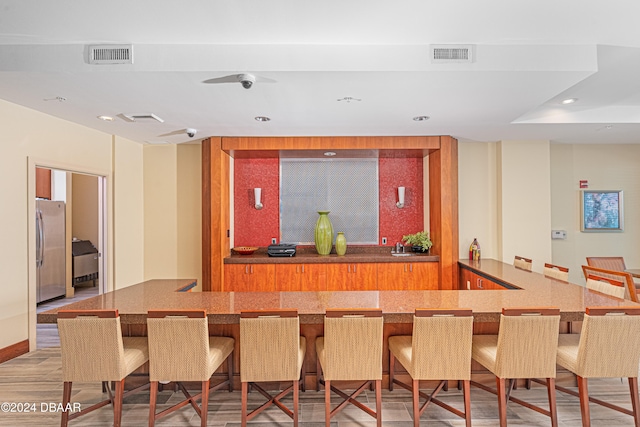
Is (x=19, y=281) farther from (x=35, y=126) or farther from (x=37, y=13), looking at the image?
(x=37, y=13)

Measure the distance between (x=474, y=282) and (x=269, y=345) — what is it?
3217mm

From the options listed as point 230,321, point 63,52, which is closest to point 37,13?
point 63,52

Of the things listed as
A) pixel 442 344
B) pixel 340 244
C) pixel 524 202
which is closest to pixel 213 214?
→ pixel 340 244

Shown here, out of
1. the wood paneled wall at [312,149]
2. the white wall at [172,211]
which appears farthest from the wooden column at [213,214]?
the white wall at [172,211]

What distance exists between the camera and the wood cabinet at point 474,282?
4070 mm

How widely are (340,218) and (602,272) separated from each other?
3.29 meters

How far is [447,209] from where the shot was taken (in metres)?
5.09

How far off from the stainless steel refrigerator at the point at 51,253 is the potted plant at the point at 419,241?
5.66 meters

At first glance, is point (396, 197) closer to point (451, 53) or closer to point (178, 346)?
point (451, 53)

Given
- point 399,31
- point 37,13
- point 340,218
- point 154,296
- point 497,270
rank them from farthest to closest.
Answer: point 340,218, point 497,270, point 154,296, point 399,31, point 37,13

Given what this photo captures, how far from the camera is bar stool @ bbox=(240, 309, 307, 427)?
7.48ft

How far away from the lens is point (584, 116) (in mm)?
4500

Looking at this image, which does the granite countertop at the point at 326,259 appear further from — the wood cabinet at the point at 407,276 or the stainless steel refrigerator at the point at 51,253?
the stainless steel refrigerator at the point at 51,253

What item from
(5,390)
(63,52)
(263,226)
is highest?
(63,52)
